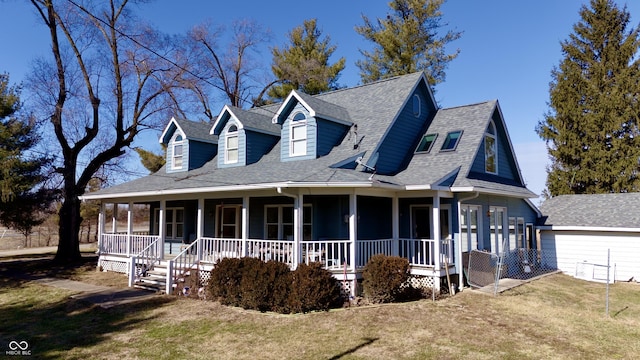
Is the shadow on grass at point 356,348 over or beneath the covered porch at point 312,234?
beneath

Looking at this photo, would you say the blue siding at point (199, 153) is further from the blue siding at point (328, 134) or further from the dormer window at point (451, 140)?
the dormer window at point (451, 140)

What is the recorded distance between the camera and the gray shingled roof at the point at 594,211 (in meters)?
16.9

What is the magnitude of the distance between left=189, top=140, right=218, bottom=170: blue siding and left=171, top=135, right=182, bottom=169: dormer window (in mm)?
758

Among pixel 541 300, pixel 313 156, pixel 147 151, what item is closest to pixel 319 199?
pixel 313 156

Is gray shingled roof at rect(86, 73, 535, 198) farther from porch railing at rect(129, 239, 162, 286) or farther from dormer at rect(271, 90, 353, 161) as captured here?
porch railing at rect(129, 239, 162, 286)

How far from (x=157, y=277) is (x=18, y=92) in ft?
46.5

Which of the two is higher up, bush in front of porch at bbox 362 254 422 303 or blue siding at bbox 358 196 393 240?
blue siding at bbox 358 196 393 240

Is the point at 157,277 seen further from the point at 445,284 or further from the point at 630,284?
the point at 630,284

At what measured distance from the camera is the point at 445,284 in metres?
Answer: 12.7

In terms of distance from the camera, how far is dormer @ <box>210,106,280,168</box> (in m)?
16.9

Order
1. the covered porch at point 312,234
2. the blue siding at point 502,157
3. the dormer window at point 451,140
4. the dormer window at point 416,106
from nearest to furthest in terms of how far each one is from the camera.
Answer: the covered porch at point 312,234, the dormer window at point 451,140, the blue siding at point 502,157, the dormer window at point 416,106

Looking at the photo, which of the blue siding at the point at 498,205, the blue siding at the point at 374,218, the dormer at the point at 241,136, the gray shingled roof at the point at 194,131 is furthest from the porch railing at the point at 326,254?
the gray shingled roof at the point at 194,131

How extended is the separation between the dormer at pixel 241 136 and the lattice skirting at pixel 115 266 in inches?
224

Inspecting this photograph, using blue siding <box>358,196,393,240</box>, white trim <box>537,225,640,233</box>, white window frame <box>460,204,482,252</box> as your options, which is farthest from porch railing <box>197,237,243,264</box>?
white trim <box>537,225,640,233</box>
